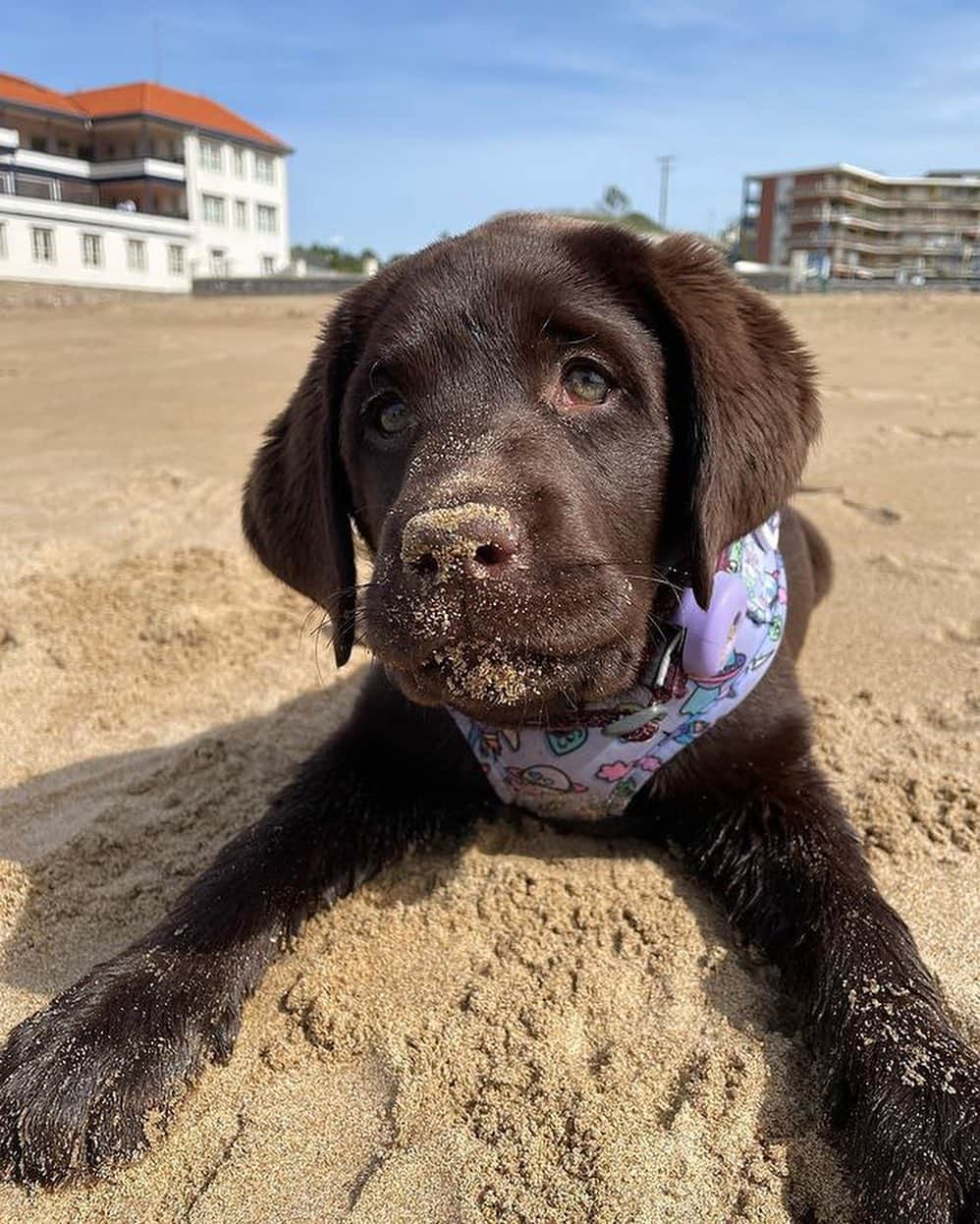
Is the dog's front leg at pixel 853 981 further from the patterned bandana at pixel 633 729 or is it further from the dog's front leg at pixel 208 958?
the dog's front leg at pixel 208 958

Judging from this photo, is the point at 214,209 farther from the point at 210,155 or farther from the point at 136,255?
the point at 136,255

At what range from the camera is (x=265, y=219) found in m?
51.8

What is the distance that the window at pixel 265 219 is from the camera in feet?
168

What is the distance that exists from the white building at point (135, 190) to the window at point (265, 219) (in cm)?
7

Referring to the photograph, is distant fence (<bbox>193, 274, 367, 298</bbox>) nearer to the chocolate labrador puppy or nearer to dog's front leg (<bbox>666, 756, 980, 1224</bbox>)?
the chocolate labrador puppy

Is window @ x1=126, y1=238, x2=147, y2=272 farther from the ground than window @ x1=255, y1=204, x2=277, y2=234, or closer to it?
closer to it

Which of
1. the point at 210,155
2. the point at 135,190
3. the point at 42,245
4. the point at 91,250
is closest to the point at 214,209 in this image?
the point at 210,155

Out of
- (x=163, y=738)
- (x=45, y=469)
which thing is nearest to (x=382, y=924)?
(x=163, y=738)

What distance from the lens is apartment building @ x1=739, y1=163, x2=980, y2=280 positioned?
71812 millimetres

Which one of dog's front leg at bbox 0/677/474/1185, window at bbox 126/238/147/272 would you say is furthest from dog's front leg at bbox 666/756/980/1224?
window at bbox 126/238/147/272

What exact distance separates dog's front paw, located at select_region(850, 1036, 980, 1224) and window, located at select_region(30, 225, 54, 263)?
1614 inches

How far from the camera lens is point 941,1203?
4.88ft

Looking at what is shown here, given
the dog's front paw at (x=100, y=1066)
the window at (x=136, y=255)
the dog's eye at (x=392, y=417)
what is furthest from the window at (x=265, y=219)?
the dog's front paw at (x=100, y=1066)

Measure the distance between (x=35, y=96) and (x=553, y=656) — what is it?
53.1 metres
